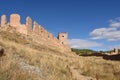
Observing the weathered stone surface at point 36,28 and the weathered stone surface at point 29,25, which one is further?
the weathered stone surface at point 36,28

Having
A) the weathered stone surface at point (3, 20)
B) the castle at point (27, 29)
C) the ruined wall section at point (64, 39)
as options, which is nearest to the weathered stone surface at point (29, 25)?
the castle at point (27, 29)

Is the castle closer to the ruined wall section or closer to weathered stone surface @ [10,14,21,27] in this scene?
weathered stone surface @ [10,14,21,27]

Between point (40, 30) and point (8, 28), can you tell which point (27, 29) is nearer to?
point (8, 28)

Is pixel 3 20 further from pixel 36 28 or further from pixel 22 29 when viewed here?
pixel 36 28

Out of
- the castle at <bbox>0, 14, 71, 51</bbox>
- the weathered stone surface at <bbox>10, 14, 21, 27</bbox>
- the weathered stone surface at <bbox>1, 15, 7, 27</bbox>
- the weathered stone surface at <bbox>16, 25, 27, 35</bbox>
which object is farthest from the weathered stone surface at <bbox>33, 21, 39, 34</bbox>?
the weathered stone surface at <bbox>1, 15, 7, 27</bbox>

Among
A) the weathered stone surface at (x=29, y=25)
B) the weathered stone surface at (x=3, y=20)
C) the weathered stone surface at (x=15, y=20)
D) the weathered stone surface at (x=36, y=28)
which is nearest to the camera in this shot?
the weathered stone surface at (x=15, y=20)

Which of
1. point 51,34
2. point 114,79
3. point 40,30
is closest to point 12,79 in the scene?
point 114,79

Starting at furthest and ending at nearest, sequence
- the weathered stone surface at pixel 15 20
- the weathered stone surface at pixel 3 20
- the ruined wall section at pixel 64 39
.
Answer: the ruined wall section at pixel 64 39 → the weathered stone surface at pixel 3 20 → the weathered stone surface at pixel 15 20

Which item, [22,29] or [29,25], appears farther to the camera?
[29,25]

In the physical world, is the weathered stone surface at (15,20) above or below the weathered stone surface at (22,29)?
above

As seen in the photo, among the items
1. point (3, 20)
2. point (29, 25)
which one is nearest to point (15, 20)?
point (29, 25)

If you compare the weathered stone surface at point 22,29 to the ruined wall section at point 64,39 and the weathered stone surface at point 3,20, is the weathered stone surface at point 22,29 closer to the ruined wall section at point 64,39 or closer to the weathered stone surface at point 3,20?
the weathered stone surface at point 3,20

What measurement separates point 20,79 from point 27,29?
31775mm

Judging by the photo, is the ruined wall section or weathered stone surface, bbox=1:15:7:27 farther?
the ruined wall section
